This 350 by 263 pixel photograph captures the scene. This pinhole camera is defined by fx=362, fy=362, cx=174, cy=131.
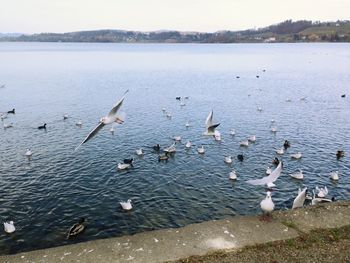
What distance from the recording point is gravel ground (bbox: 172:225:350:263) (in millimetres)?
8891

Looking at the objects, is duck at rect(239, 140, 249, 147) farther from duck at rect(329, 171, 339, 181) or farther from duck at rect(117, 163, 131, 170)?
duck at rect(117, 163, 131, 170)

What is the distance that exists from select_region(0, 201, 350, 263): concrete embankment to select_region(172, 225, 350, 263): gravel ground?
0.86 ft

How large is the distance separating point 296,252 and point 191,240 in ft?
8.94

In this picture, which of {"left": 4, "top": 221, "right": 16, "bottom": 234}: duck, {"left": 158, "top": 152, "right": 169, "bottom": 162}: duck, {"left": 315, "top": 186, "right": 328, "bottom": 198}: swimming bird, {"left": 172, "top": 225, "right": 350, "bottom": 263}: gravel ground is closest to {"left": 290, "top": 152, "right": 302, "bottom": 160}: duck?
{"left": 315, "top": 186, "right": 328, "bottom": 198}: swimming bird

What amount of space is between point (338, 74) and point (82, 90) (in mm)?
48082

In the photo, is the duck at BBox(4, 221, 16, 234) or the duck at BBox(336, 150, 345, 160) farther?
the duck at BBox(336, 150, 345, 160)

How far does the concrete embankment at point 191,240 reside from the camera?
930 cm

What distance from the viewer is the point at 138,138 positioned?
28031mm

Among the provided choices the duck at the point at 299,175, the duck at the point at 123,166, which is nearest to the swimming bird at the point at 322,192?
the duck at the point at 299,175

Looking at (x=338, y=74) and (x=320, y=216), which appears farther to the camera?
(x=338, y=74)

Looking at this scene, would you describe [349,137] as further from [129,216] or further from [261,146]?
[129,216]

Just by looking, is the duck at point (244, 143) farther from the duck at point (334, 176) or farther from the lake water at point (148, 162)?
the duck at point (334, 176)

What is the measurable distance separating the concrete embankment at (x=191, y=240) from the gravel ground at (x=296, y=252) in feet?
0.86

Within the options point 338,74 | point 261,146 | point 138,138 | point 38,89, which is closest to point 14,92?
point 38,89
